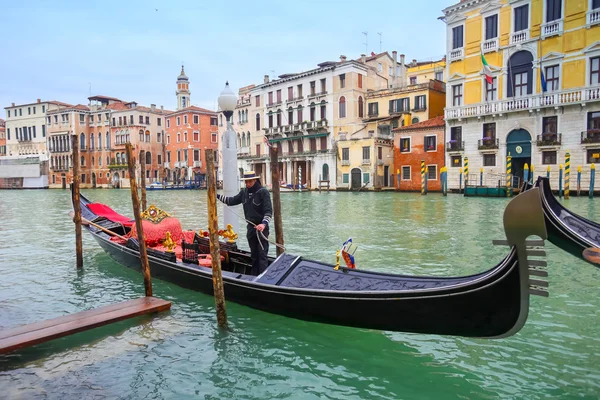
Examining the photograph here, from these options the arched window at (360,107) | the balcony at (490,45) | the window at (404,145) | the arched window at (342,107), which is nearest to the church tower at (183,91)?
the arched window at (342,107)

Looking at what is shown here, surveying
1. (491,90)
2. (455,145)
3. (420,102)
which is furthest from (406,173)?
(491,90)

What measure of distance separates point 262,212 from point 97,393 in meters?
2.55

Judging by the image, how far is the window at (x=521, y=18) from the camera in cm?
2061

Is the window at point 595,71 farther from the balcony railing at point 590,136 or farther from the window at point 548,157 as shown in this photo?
the window at point 548,157

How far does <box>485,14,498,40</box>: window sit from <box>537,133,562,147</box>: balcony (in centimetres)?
547

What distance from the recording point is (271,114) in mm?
36594

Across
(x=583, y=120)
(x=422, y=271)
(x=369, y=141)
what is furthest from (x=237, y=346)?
(x=369, y=141)

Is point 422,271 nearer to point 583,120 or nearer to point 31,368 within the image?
point 31,368

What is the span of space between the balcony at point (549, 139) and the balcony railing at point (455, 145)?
376cm

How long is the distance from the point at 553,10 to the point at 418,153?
9.52 metres

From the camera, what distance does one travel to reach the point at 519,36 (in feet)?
68.5

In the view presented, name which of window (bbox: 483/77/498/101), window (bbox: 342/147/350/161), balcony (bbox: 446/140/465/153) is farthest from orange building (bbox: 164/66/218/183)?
window (bbox: 483/77/498/101)

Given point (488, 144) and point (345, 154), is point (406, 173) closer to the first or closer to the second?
point (345, 154)

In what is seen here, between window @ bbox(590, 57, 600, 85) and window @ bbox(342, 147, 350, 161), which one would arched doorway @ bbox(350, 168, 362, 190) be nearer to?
window @ bbox(342, 147, 350, 161)
